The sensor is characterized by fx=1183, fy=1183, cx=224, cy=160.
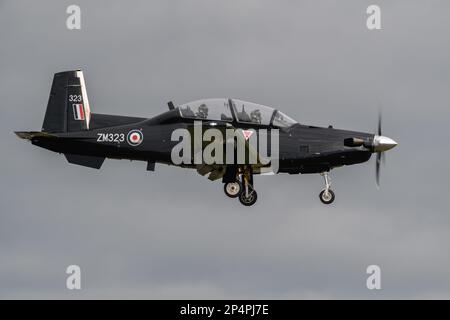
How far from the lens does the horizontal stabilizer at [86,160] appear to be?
34000 millimetres

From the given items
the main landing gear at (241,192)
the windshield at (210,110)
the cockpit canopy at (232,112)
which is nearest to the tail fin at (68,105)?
the cockpit canopy at (232,112)

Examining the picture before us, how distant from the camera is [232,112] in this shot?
32812 mm

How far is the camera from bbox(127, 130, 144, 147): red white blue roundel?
1316 inches

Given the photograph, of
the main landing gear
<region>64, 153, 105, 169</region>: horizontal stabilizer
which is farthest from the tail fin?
the main landing gear

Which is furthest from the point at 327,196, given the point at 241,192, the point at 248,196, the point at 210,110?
the point at 210,110

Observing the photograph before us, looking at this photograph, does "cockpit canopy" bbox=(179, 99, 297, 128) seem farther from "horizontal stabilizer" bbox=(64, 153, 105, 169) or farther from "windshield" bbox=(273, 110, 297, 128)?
"horizontal stabilizer" bbox=(64, 153, 105, 169)

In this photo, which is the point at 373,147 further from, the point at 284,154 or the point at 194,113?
the point at 194,113

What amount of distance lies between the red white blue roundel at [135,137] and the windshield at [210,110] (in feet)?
5.02

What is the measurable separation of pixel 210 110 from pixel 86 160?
403 centimetres

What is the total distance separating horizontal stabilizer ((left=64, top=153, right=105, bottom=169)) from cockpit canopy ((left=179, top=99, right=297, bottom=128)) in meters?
2.92

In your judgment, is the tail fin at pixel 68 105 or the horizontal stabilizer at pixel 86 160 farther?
the tail fin at pixel 68 105

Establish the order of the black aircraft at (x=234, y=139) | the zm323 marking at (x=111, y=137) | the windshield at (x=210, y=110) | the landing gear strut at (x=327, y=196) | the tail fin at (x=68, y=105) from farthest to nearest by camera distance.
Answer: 1. the tail fin at (x=68, y=105)
2. the zm323 marking at (x=111, y=137)
3. the landing gear strut at (x=327, y=196)
4. the black aircraft at (x=234, y=139)
5. the windshield at (x=210, y=110)

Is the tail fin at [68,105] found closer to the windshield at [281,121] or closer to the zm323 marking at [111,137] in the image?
the zm323 marking at [111,137]
